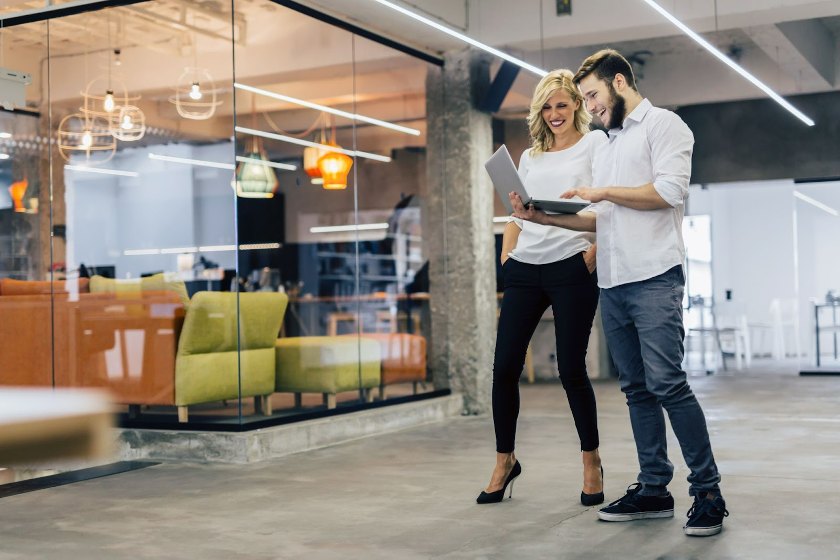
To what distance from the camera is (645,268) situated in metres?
3.46

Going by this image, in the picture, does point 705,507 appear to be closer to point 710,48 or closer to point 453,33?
point 453,33

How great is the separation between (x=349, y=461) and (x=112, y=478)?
118cm

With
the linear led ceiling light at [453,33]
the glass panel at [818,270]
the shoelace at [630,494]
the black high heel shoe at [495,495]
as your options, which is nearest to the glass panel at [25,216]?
the linear led ceiling light at [453,33]

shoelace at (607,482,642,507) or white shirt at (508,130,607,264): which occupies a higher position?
white shirt at (508,130,607,264)

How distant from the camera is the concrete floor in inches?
132

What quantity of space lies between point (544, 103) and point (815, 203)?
28.9ft

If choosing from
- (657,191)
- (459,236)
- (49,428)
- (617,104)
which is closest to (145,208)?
(459,236)

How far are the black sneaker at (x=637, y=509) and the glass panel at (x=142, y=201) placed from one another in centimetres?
270

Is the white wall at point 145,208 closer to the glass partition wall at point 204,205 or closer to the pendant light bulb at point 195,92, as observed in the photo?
the glass partition wall at point 204,205

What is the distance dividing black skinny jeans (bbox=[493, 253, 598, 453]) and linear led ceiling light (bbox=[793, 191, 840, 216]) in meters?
8.67

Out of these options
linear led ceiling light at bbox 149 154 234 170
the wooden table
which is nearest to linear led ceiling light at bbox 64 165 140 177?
linear led ceiling light at bbox 149 154 234 170

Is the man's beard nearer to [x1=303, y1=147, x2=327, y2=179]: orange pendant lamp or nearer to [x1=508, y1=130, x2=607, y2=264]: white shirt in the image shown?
[x1=508, y1=130, x2=607, y2=264]: white shirt

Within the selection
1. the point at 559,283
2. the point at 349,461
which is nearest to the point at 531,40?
the point at 349,461

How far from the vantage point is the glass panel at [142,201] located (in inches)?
231
